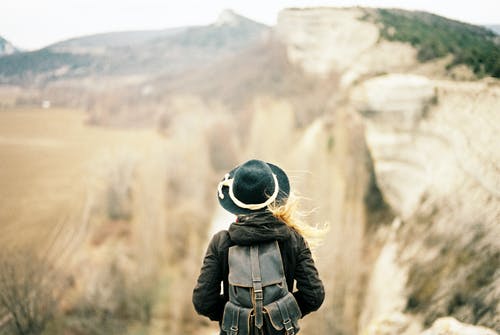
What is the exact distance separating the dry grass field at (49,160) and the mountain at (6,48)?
3631 mm

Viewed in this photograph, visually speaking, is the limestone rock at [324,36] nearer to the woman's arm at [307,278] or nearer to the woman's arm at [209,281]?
the woman's arm at [307,278]

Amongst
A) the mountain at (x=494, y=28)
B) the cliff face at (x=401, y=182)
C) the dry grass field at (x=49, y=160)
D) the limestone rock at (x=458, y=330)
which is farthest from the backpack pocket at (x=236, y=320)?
the dry grass field at (x=49, y=160)

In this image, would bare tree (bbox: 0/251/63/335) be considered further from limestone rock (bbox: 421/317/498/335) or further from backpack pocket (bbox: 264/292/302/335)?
backpack pocket (bbox: 264/292/302/335)

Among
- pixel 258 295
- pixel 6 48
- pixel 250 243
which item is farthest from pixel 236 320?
pixel 6 48

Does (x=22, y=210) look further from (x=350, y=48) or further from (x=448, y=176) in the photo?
A: (x=448, y=176)

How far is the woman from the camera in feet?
4.64

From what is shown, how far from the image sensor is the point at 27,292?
11602 millimetres

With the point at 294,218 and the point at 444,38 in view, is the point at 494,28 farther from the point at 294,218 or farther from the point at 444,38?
the point at 294,218

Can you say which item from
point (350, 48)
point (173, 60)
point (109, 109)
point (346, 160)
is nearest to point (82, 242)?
point (109, 109)

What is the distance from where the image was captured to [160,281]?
12531 millimetres

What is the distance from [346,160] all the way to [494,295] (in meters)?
7.11

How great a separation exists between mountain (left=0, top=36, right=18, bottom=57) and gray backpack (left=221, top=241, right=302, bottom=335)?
13755mm

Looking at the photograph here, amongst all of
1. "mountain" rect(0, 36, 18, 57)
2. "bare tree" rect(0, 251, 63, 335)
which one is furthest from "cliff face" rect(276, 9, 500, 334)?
"mountain" rect(0, 36, 18, 57)

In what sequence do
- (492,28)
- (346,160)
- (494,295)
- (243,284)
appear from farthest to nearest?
1. (346,160)
2. (492,28)
3. (494,295)
4. (243,284)
